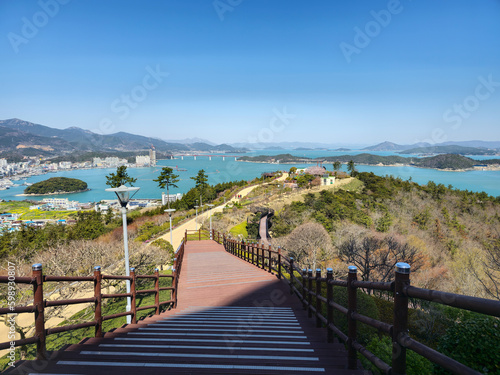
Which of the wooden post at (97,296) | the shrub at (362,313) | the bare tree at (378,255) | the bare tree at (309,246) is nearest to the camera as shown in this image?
the wooden post at (97,296)

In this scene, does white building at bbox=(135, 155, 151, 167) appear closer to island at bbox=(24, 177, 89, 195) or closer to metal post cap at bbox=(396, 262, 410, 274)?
island at bbox=(24, 177, 89, 195)

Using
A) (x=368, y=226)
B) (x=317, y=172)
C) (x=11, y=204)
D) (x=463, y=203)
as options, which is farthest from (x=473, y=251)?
(x=11, y=204)

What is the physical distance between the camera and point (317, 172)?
66250 mm

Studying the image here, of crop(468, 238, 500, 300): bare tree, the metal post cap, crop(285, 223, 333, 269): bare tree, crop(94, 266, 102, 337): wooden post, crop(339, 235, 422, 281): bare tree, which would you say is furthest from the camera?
crop(285, 223, 333, 269): bare tree

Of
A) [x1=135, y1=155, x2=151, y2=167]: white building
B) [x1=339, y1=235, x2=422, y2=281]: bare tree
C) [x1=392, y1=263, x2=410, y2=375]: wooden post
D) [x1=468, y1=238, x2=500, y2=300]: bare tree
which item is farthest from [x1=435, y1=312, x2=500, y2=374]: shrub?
[x1=135, y1=155, x2=151, y2=167]: white building

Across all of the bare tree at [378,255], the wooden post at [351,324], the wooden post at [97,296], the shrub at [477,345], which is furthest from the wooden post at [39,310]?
the bare tree at [378,255]

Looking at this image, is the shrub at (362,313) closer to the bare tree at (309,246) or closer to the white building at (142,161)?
the bare tree at (309,246)

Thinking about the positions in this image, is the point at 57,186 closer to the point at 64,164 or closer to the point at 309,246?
the point at 64,164

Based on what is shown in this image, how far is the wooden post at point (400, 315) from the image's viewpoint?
1.64 m

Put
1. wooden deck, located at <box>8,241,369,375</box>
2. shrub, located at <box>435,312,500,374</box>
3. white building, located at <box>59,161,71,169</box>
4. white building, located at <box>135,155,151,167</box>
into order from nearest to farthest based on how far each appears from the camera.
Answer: wooden deck, located at <box>8,241,369,375</box> → shrub, located at <box>435,312,500,374</box> → white building, located at <box>135,155,151,167</box> → white building, located at <box>59,161,71,169</box>

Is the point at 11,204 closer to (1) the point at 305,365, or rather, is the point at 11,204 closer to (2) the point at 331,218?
(2) the point at 331,218

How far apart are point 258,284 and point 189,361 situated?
16.3ft

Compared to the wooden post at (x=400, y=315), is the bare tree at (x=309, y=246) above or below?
below

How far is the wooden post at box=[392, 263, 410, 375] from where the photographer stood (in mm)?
1641
